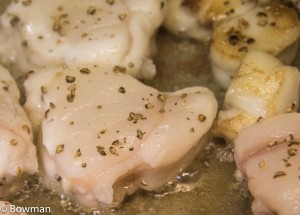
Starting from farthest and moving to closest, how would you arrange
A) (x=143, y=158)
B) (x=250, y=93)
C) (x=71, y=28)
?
1. (x=71, y=28)
2. (x=250, y=93)
3. (x=143, y=158)

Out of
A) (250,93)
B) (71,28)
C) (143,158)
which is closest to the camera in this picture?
(143,158)

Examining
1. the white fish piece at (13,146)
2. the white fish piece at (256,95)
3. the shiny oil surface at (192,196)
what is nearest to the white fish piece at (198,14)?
the white fish piece at (256,95)

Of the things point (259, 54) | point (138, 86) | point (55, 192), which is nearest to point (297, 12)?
point (259, 54)

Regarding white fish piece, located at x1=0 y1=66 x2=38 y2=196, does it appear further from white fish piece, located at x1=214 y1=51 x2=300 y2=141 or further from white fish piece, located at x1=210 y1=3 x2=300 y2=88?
white fish piece, located at x1=210 y1=3 x2=300 y2=88

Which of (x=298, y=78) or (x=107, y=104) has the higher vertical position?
(x=298, y=78)

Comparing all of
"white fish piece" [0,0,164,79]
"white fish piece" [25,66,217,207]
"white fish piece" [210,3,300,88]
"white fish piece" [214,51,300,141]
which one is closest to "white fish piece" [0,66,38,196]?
"white fish piece" [25,66,217,207]

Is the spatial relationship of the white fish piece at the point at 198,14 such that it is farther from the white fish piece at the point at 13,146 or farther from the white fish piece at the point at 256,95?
the white fish piece at the point at 13,146

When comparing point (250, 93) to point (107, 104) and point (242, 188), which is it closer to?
point (242, 188)
